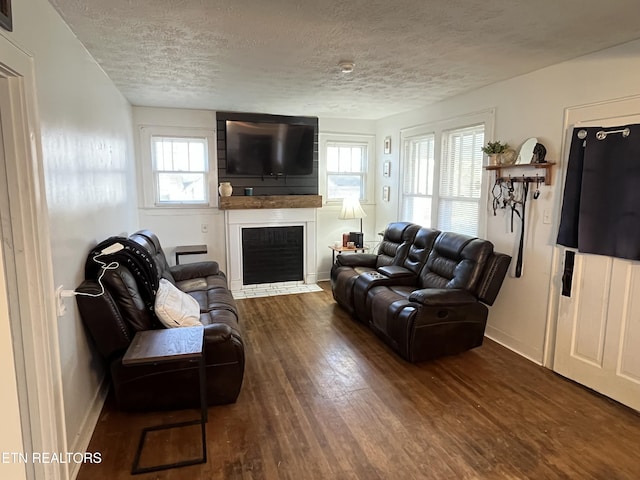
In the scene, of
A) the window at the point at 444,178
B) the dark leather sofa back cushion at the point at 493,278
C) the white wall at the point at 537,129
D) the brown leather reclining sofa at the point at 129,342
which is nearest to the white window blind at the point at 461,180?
the window at the point at 444,178

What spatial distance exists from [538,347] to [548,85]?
217 centimetres

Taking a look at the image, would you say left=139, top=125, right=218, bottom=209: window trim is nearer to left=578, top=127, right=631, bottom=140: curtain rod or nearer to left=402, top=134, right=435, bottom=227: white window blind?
left=402, top=134, right=435, bottom=227: white window blind

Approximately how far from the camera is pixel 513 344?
11.9 ft

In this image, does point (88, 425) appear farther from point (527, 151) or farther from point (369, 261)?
point (527, 151)

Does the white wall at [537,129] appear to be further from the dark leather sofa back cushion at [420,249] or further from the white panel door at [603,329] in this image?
the dark leather sofa back cushion at [420,249]

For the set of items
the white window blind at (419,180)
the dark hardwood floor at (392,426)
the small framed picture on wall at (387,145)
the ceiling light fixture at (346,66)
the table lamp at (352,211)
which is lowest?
the dark hardwood floor at (392,426)

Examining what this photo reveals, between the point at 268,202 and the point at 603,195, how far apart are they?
12.3 ft

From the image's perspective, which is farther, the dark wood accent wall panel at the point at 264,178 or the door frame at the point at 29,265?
the dark wood accent wall panel at the point at 264,178

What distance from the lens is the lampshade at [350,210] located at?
552 cm

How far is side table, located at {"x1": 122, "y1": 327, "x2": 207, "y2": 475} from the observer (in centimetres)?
199

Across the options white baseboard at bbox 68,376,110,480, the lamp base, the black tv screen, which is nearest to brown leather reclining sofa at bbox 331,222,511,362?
the lamp base

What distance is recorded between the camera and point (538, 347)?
11.0ft

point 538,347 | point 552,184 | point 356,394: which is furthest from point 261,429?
point 552,184

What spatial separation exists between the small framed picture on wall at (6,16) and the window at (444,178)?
369 centimetres
